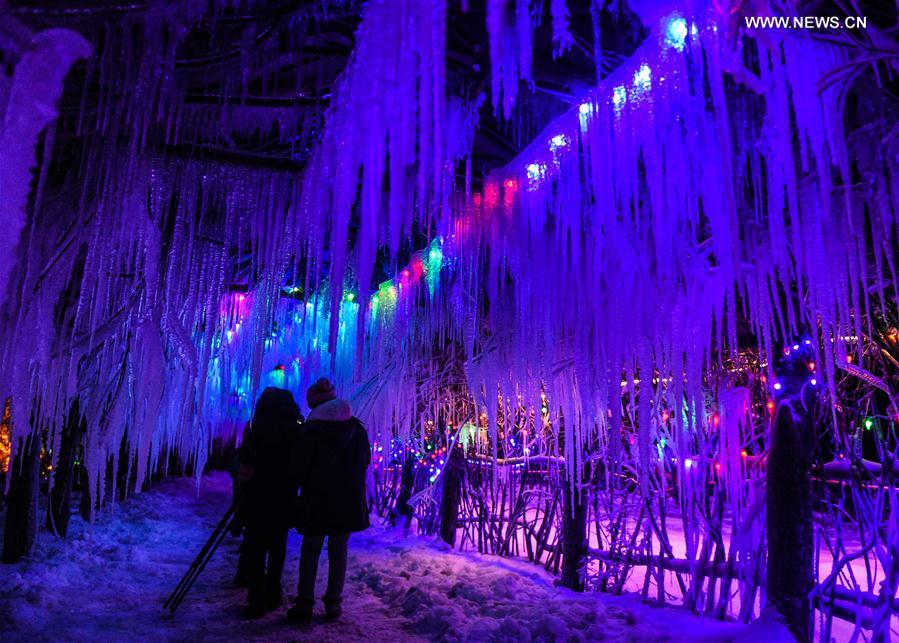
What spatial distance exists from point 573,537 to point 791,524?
247 cm

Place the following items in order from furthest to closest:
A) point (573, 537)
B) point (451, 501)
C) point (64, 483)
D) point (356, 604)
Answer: point (451, 501) → point (64, 483) → point (573, 537) → point (356, 604)

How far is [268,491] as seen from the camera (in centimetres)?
425

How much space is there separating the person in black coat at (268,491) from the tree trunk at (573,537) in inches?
117

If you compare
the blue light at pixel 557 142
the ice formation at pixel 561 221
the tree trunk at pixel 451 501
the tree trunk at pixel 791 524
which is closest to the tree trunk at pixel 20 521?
the ice formation at pixel 561 221

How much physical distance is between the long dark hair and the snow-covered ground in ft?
4.94

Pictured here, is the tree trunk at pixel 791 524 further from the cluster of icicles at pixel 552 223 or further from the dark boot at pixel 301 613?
the dark boot at pixel 301 613

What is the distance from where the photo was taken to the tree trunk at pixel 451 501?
7766mm

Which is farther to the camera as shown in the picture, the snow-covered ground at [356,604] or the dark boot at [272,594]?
the dark boot at [272,594]

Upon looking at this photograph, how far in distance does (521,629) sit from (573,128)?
3.58 m

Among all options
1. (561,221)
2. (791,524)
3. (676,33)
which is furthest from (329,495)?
(676,33)

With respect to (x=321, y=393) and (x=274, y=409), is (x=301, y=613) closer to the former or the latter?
(x=274, y=409)

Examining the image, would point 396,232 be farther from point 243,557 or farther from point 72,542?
point 72,542

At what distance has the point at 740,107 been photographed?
11.0 ft

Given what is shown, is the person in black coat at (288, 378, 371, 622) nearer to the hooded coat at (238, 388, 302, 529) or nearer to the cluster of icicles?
the hooded coat at (238, 388, 302, 529)
